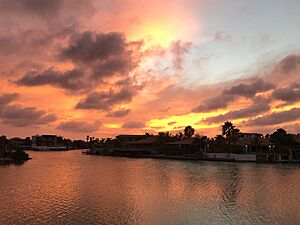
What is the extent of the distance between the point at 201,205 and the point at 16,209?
863 inches

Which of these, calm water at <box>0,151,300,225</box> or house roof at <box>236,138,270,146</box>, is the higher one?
house roof at <box>236,138,270,146</box>

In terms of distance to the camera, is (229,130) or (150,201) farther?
(229,130)

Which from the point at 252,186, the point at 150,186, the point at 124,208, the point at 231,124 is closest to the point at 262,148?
the point at 231,124

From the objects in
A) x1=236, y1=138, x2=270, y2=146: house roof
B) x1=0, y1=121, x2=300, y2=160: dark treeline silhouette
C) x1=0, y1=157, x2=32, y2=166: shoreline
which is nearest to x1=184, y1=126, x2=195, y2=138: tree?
x1=0, y1=121, x2=300, y2=160: dark treeline silhouette

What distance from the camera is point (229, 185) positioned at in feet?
203

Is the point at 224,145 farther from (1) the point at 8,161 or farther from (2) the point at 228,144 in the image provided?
(1) the point at 8,161

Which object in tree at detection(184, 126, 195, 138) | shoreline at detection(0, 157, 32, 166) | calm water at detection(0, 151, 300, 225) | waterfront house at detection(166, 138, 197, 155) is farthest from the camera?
tree at detection(184, 126, 195, 138)

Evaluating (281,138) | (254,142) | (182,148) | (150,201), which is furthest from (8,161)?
(281,138)

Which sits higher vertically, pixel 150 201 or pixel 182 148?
pixel 182 148

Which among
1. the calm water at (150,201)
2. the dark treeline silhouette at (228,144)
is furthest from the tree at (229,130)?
the calm water at (150,201)

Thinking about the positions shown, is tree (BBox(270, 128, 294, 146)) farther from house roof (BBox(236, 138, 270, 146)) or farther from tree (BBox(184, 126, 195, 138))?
tree (BBox(184, 126, 195, 138))

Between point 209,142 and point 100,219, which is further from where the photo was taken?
point 209,142

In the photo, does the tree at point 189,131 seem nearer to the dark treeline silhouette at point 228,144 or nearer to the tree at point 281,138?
the dark treeline silhouette at point 228,144

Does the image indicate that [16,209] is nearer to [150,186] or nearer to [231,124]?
[150,186]
